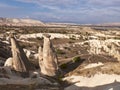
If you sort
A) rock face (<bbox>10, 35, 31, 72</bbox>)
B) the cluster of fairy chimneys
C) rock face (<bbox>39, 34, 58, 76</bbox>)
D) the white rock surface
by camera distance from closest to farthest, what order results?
the white rock surface → rock face (<bbox>10, 35, 31, 72</bbox>) → the cluster of fairy chimneys → rock face (<bbox>39, 34, 58, 76</bbox>)

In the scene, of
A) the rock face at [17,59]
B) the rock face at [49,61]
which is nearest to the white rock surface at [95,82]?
the rock face at [49,61]

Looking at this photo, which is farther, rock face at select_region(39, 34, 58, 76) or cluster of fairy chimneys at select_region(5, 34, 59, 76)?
rock face at select_region(39, 34, 58, 76)

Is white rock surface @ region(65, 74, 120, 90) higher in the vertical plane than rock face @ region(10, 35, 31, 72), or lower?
lower

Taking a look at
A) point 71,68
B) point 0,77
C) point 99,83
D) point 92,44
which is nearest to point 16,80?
point 0,77

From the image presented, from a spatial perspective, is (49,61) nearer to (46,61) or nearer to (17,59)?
(46,61)

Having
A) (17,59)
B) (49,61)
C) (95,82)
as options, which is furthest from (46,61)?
(95,82)

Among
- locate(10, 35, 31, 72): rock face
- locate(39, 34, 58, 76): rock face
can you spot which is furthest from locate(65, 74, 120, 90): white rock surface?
locate(10, 35, 31, 72): rock face

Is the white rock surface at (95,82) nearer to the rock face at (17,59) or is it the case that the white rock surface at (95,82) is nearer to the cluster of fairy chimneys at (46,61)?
the cluster of fairy chimneys at (46,61)

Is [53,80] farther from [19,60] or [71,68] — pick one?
[71,68]

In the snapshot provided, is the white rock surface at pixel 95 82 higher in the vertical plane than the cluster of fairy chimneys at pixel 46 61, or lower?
lower

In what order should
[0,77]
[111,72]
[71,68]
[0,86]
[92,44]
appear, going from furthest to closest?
[92,44] < [71,68] < [111,72] < [0,77] < [0,86]

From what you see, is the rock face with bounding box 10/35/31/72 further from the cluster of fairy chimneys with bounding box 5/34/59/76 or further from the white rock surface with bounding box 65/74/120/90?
the white rock surface with bounding box 65/74/120/90
